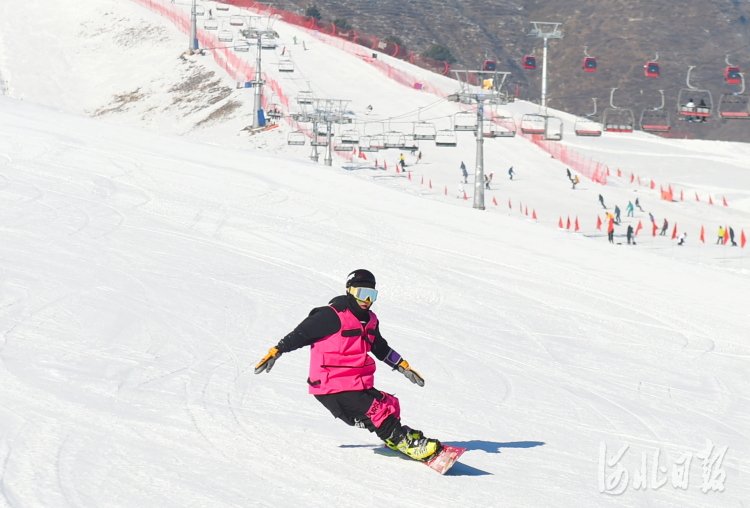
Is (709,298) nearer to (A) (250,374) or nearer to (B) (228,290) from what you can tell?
(B) (228,290)

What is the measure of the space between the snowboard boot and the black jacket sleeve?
29.3 inches

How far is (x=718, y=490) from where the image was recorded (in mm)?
6070

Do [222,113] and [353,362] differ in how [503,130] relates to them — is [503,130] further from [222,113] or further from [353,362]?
[353,362]

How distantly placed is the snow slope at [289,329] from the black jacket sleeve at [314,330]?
698 millimetres

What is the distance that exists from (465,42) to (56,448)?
14241 cm

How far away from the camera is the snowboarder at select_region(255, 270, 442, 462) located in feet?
17.9

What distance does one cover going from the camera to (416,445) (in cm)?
560

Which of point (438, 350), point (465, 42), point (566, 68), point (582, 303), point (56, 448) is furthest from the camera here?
point (465, 42)

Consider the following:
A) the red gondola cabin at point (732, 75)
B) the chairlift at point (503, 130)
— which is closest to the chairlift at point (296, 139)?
the chairlift at point (503, 130)

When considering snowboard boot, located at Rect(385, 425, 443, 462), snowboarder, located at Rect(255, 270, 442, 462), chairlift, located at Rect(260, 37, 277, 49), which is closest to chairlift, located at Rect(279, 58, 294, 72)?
chairlift, located at Rect(260, 37, 277, 49)

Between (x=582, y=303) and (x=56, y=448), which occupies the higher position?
(x=56, y=448)

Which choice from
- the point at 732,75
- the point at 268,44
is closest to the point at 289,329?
the point at 732,75

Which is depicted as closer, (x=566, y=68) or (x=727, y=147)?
(x=727, y=147)

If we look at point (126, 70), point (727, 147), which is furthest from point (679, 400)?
point (126, 70)
